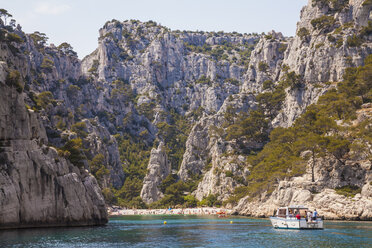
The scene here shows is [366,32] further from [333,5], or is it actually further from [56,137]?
[56,137]

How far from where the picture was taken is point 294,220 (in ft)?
219

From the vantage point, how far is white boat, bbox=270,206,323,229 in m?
64.9

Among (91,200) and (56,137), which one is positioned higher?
(56,137)

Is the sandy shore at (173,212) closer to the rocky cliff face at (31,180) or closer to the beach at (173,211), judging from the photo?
the beach at (173,211)

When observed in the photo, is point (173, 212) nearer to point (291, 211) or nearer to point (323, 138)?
point (323, 138)

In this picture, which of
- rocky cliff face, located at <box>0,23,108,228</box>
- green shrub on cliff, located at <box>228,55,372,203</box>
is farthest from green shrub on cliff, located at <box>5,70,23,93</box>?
green shrub on cliff, located at <box>228,55,372,203</box>

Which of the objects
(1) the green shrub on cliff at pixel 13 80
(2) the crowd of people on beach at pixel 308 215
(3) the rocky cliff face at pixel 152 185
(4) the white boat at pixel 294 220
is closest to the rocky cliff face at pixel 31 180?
(1) the green shrub on cliff at pixel 13 80

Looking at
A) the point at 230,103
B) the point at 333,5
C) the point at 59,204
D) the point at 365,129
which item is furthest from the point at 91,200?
the point at 333,5

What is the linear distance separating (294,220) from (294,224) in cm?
83

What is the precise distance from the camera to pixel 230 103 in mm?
197625

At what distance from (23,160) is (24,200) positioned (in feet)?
22.4

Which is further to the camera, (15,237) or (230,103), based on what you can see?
(230,103)

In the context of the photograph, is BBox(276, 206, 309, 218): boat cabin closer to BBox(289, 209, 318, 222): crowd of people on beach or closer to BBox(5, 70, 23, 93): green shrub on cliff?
BBox(289, 209, 318, 222): crowd of people on beach

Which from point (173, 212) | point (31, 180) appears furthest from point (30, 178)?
point (173, 212)
